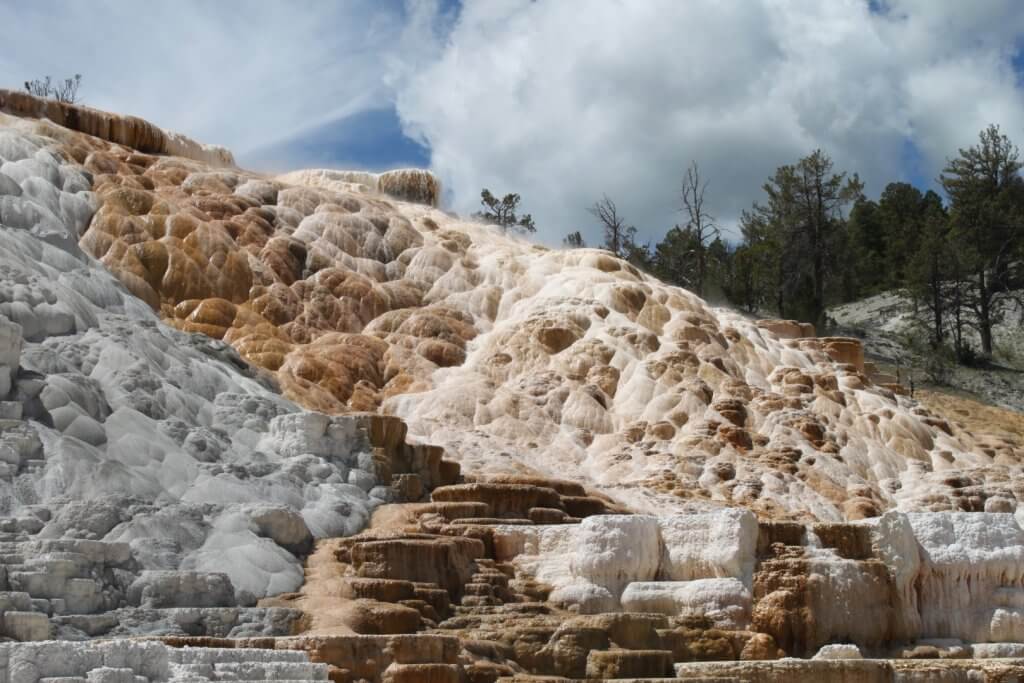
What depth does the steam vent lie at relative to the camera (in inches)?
725

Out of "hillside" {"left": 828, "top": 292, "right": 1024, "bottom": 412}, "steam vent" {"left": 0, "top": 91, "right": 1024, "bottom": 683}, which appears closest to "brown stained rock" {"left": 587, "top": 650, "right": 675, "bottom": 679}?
"steam vent" {"left": 0, "top": 91, "right": 1024, "bottom": 683}

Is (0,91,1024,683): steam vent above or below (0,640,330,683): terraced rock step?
above

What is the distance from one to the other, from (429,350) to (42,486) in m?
13.8

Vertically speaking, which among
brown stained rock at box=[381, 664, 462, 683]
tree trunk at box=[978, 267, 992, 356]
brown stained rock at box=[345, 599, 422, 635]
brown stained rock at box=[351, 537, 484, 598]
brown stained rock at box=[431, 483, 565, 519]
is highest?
tree trunk at box=[978, 267, 992, 356]

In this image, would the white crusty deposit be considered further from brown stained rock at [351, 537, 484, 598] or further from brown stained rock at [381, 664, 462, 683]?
Answer: brown stained rock at [381, 664, 462, 683]

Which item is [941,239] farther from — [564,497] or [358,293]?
[564,497]

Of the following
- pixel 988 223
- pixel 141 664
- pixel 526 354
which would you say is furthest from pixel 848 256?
pixel 141 664

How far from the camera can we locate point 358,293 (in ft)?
112

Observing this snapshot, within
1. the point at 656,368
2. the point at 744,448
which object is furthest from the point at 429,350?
the point at 744,448

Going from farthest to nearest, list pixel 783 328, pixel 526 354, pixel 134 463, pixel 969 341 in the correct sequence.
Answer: pixel 969 341 < pixel 783 328 < pixel 526 354 < pixel 134 463

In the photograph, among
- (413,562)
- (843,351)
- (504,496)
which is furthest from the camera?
(843,351)

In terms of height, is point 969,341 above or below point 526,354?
above

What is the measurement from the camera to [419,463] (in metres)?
24.9

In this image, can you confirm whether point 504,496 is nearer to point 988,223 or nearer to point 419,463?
point 419,463
